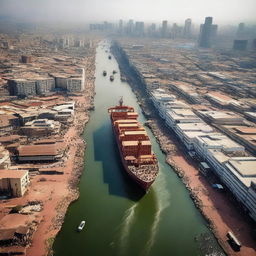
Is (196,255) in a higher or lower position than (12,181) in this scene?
lower

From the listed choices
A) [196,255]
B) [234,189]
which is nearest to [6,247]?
[196,255]

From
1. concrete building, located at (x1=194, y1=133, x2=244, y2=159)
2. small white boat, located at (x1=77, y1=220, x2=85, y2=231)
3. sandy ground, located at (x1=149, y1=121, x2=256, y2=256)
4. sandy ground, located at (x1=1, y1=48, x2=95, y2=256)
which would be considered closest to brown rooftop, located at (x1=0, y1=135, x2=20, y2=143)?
sandy ground, located at (x1=1, y1=48, x2=95, y2=256)

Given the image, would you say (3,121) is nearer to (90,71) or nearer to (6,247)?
(6,247)

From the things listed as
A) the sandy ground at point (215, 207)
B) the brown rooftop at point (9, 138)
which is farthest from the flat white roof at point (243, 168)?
the brown rooftop at point (9, 138)

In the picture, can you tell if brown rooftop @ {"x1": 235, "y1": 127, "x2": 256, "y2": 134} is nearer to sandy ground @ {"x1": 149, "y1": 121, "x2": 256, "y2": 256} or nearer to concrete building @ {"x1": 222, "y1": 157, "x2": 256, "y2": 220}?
concrete building @ {"x1": 222, "y1": 157, "x2": 256, "y2": 220}

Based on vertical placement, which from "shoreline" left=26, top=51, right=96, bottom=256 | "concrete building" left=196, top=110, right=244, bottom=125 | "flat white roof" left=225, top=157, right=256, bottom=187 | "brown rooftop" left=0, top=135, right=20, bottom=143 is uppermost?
"flat white roof" left=225, top=157, right=256, bottom=187

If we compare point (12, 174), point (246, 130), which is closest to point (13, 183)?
point (12, 174)
